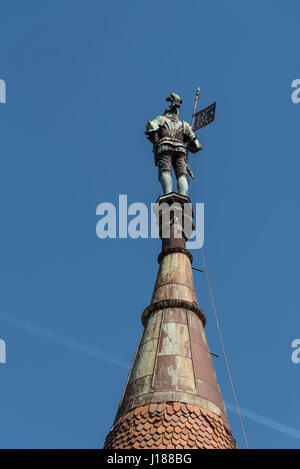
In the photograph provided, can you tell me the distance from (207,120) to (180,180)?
3.63m

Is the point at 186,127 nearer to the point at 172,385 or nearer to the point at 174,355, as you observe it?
the point at 174,355

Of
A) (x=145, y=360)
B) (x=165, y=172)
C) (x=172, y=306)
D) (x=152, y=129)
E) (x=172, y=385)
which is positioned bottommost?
(x=172, y=385)

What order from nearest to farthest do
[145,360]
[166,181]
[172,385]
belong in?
[172,385], [145,360], [166,181]

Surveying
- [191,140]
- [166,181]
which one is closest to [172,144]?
[191,140]

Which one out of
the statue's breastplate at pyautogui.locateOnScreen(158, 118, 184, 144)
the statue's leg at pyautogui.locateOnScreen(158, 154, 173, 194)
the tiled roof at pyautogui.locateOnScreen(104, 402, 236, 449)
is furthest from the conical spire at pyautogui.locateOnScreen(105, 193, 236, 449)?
the statue's breastplate at pyautogui.locateOnScreen(158, 118, 184, 144)

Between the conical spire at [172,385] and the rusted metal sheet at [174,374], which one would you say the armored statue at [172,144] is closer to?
the conical spire at [172,385]

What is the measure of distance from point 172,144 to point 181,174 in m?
1.07

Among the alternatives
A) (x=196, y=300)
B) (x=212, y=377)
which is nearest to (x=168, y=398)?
(x=212, y=377)

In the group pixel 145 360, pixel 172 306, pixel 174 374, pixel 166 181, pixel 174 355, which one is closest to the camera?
pixel 174 374

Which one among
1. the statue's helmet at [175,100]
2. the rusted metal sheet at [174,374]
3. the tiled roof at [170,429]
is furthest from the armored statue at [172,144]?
the tiled roof at [170,429]

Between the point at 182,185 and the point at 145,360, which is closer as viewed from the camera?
the point at 145,360

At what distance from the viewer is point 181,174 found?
51.1 feet
